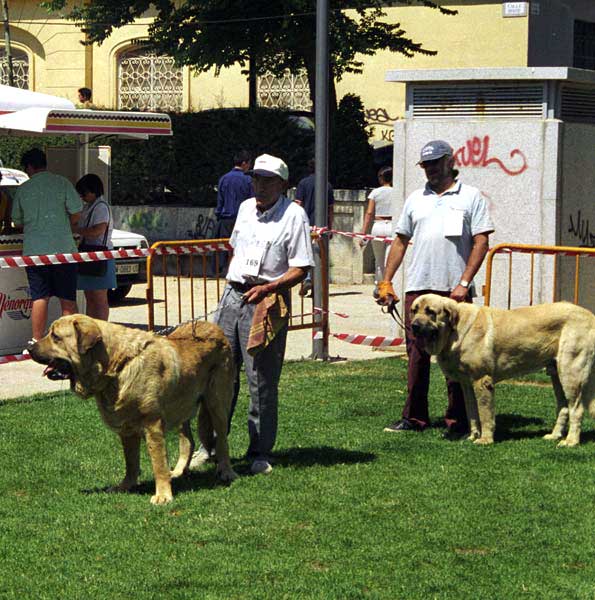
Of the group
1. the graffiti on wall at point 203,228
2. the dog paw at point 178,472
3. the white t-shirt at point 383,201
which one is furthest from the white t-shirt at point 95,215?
the graffiti on wall at point 203,228

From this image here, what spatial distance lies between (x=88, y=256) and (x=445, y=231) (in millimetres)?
4402

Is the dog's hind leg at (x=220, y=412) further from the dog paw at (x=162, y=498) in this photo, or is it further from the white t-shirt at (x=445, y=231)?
the white t-shirt at (x=445, y=231)

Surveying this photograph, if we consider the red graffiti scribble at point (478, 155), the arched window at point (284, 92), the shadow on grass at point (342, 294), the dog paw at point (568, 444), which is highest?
the arched window at point (284, 92)

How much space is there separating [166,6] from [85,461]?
14.2 metres

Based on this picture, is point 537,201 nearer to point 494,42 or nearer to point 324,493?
Answer: point 324,493

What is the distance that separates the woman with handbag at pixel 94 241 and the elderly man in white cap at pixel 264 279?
5204mm

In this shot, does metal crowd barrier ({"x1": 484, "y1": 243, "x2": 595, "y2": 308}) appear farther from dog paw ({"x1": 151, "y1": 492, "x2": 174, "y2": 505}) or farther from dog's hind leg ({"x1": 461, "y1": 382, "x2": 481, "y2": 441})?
dog paw ({"x1": 151, "y1": 492, "x2": 174, "y2": 505})

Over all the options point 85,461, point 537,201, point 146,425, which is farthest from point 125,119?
point 146,425

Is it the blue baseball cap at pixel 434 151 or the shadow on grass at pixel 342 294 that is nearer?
the blue baseball cap at pixel 434 151

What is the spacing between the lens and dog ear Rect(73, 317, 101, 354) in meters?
6.66

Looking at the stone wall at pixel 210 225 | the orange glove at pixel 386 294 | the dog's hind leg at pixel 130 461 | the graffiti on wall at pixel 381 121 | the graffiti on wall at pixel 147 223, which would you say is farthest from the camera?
the graffiti on wall at pixel 381 121

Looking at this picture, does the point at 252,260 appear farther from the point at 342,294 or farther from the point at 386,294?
the point at 342,294

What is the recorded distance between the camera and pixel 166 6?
21.0m

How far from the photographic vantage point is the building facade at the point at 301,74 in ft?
87.1
